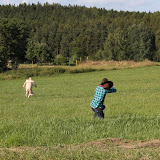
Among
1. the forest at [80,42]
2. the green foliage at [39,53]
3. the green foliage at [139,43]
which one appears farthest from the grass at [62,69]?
the green foliage at [139,43]

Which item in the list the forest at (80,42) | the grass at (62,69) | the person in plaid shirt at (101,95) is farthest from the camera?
the forest at (80,42)

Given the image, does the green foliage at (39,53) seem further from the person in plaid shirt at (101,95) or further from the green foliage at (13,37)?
the person in plaid shirt at (101,95)

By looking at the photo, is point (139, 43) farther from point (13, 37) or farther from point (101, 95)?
point (101, 95)

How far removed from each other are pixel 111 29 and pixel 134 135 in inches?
5035

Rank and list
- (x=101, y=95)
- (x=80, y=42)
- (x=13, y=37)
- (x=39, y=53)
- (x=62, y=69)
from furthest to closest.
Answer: (x=80, y=42) < (x=39, y=53) < (x=13, y=37) < (x=62, y=69) < (x=101, y=95)

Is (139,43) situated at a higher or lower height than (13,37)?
lower

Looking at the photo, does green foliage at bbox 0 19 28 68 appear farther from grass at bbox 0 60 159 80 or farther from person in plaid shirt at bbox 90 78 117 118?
person in plaid shirt at bbox 90 78 117 118

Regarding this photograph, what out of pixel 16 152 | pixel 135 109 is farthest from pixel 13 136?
pixel 135 109

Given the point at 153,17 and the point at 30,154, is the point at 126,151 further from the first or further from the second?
the point at 153,17

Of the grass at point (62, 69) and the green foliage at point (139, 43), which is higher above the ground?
the green foliage at point (139, 43)

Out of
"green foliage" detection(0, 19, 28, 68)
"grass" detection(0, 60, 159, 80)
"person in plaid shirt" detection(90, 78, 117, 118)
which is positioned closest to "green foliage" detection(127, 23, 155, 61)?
"green foliage" detection(0, 19, 28, 68)

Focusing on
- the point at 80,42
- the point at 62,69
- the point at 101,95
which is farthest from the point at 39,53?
the point at 101,95

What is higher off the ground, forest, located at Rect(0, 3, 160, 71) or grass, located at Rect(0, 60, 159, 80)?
forest, located at Rect(0, 3, 160, 71)

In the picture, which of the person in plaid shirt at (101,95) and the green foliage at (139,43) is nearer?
the person in plaid shirt at (101,95)
